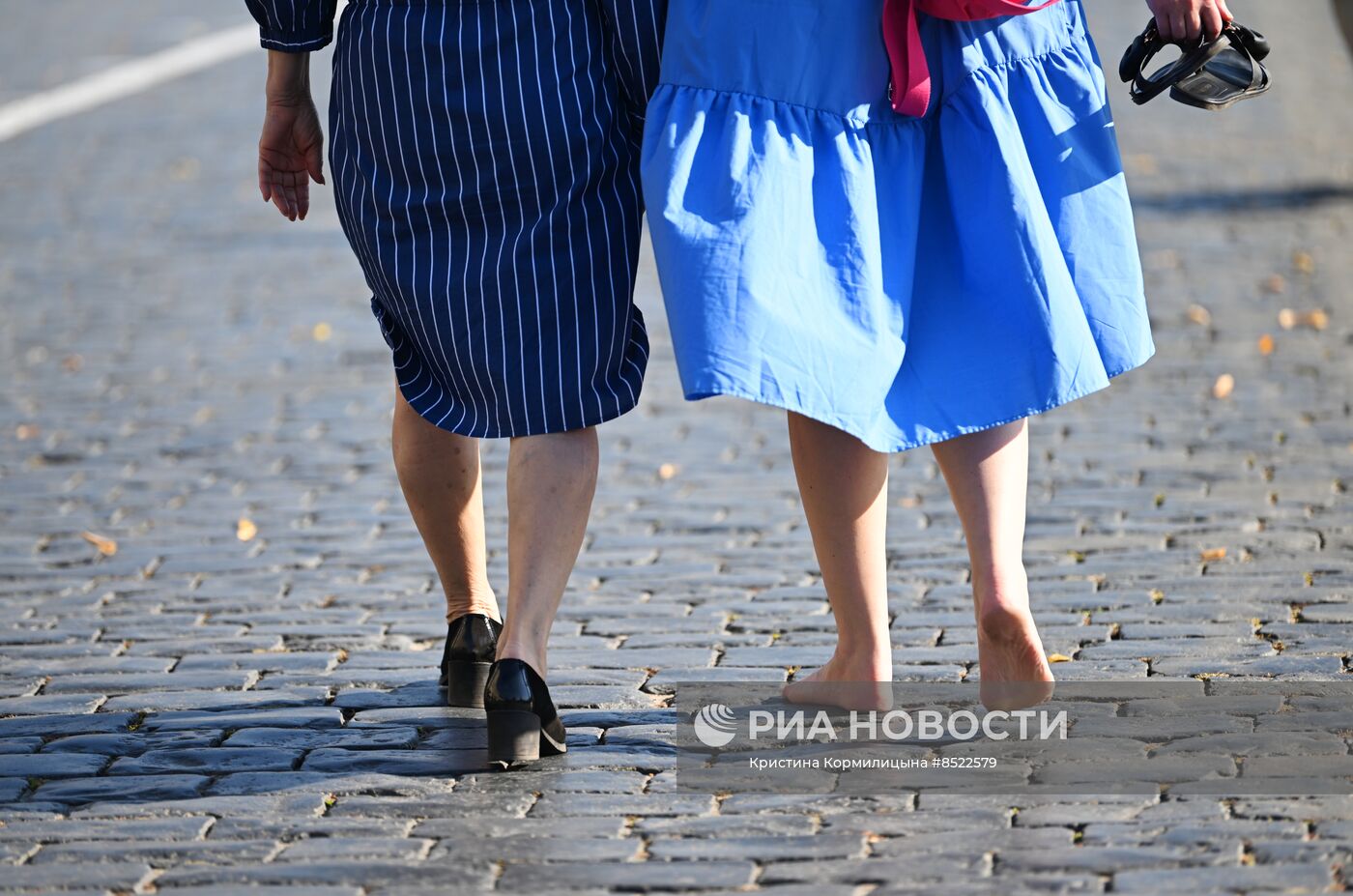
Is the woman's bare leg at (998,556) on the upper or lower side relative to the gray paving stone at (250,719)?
upper

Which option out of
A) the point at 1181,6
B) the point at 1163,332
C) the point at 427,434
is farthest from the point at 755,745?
the point at 1163,332

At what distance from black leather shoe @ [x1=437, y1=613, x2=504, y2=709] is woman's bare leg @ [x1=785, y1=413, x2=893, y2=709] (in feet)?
2.21

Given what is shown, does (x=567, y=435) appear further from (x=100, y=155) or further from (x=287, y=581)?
(x=100, y=155)

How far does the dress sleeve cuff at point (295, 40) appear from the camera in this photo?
3459mm

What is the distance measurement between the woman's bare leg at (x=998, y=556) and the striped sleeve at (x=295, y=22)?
1.33 m

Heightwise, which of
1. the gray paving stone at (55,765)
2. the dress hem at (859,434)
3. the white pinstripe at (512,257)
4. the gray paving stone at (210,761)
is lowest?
the gray paving stone at (210,761)

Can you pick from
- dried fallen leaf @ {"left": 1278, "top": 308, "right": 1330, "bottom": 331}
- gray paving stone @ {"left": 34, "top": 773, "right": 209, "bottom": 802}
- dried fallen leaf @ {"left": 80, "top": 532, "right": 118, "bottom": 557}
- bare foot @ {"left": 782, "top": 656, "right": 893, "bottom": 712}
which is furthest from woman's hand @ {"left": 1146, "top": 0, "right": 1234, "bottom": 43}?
dried fallen leaf @ {"left": 1278, "top": 308, "right": 1330, "bottom": 331}

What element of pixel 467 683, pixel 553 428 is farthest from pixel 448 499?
→ pixel 553 428

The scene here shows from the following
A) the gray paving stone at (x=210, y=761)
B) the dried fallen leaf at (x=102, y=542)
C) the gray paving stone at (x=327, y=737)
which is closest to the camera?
the gray paving stone at (x=210, y=761)

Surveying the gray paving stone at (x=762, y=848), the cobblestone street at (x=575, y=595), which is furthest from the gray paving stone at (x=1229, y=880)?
the gray paving stone at (x=762, y=848)

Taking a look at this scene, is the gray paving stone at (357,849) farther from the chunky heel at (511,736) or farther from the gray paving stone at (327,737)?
the gray paving stone at (327,737)

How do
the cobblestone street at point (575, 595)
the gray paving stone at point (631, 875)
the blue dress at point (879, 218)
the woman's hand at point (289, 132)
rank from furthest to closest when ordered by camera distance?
the woman's hand at point (289, 132) → the blue dress at point (879, 218) → the cobblestone street at point (575, 595) → the gray paving stone at point (631, 875)

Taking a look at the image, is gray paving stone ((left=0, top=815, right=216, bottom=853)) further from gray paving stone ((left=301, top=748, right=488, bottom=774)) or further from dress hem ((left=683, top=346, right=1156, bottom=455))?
dress hem ((left=683, top=346, right=1156, bottom=455))

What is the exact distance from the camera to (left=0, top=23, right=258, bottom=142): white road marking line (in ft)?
46.3
